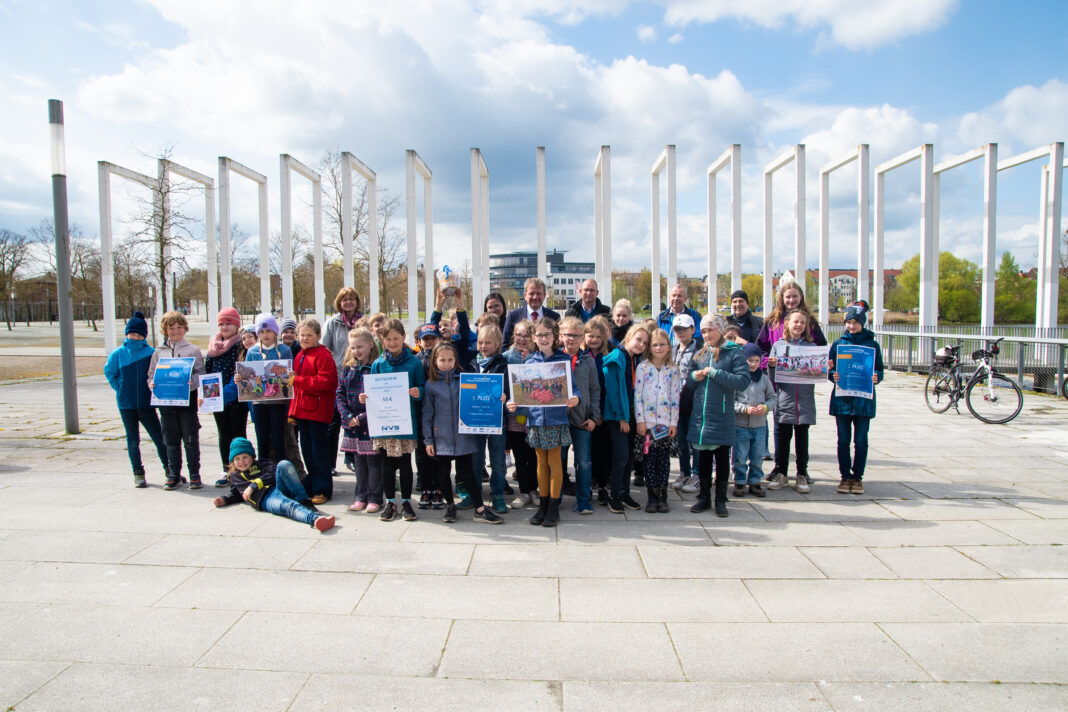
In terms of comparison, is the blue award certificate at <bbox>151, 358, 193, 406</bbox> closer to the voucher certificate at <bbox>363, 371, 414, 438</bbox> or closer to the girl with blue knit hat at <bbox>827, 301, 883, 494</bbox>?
the voucher certificate at <bbox>363, 371, 414, 438</bbox>

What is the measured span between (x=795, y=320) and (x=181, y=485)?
21.9ft

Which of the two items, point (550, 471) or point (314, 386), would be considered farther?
point (314, 386)

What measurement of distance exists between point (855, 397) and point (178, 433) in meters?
6.95

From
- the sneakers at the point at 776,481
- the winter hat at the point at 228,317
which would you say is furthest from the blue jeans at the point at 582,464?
the winter hat at the point at 228,317

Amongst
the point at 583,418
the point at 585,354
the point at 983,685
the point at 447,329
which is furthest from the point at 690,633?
the point at 447,329

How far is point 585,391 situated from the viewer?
5621 mm

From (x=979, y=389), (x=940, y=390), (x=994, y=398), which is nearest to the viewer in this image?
(x=994, y=398)

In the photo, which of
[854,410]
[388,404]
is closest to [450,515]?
[388,404]

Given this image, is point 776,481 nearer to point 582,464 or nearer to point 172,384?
point 582,464

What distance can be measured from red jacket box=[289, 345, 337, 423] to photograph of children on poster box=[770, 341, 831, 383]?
442 cm

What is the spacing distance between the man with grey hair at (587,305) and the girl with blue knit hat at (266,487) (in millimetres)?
3242

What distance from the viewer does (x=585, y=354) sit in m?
5.70

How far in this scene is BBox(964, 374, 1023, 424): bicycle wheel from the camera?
10.4 metres

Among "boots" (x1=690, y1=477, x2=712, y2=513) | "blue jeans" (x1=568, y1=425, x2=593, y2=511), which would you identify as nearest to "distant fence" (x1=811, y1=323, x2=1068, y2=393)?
"boots" (x1=690, y1=477, x2=712, y2=513)
